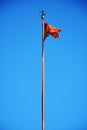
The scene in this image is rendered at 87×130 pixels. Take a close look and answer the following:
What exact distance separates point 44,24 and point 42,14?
325 mm

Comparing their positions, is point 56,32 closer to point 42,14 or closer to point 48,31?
point 48,31

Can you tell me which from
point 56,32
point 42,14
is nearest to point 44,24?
point 42,14

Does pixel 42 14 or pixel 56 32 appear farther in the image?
pixel 42 14

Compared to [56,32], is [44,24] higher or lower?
higher

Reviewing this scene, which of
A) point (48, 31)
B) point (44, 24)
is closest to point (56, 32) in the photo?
point (48, 31)

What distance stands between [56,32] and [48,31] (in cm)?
35

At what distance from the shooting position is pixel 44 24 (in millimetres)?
5375

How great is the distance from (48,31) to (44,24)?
0.38 m

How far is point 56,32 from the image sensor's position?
483 cm

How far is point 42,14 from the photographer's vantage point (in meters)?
5.14

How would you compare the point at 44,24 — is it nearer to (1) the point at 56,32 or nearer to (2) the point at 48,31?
(2) the point at 48,31

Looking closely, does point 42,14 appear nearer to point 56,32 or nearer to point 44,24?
point 44,24

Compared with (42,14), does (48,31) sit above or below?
below

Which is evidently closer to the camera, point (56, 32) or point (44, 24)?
point (56, 32)
